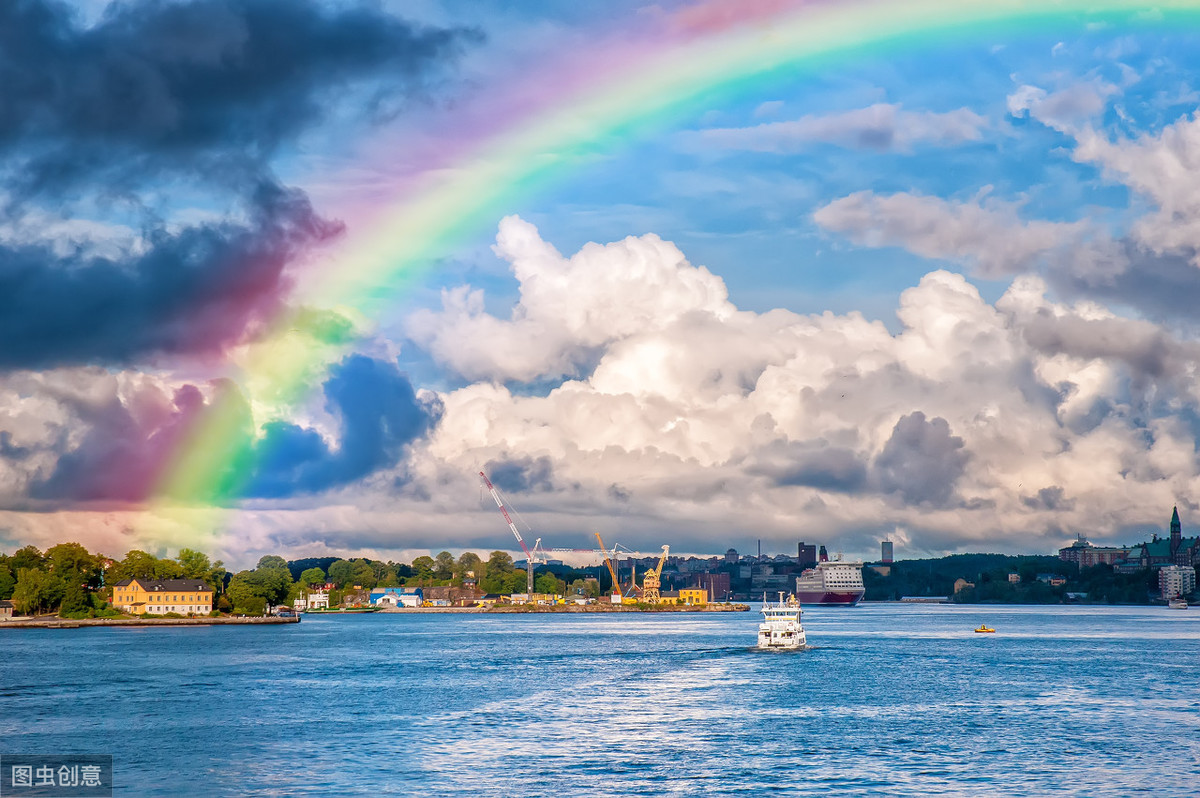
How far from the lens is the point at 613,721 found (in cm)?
6450

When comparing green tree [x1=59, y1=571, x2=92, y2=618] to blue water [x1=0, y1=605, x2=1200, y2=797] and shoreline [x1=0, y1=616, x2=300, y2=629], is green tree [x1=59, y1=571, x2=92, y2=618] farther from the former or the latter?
blue water [x1=0, y1=605, x2=1200, y2=797]

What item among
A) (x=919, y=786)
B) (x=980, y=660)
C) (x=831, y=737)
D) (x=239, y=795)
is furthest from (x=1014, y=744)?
(x=980, y=660)

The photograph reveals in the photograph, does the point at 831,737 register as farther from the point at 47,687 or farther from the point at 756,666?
the point at 47,687

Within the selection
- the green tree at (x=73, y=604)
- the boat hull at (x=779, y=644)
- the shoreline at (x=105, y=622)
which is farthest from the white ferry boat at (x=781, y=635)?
the green tree at (x=73, y=604)

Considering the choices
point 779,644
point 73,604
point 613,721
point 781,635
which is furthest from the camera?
point 73,604

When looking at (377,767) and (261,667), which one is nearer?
(377,767)

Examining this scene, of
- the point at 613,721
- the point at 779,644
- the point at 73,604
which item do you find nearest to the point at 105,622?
the point at 73,604

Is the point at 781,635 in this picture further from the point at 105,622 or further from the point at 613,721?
the point at 105,622

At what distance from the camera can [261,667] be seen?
331 feet

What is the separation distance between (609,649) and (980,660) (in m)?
40.6

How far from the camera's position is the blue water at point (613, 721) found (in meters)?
47.5

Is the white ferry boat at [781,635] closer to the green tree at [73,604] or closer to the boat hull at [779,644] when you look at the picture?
the boat hull at [779,644]

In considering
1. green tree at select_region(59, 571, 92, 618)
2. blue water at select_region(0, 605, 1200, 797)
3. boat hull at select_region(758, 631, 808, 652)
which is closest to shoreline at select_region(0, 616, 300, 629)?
green tree at select_region(59, 571, 92, 618)

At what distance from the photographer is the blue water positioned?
47469 mm
